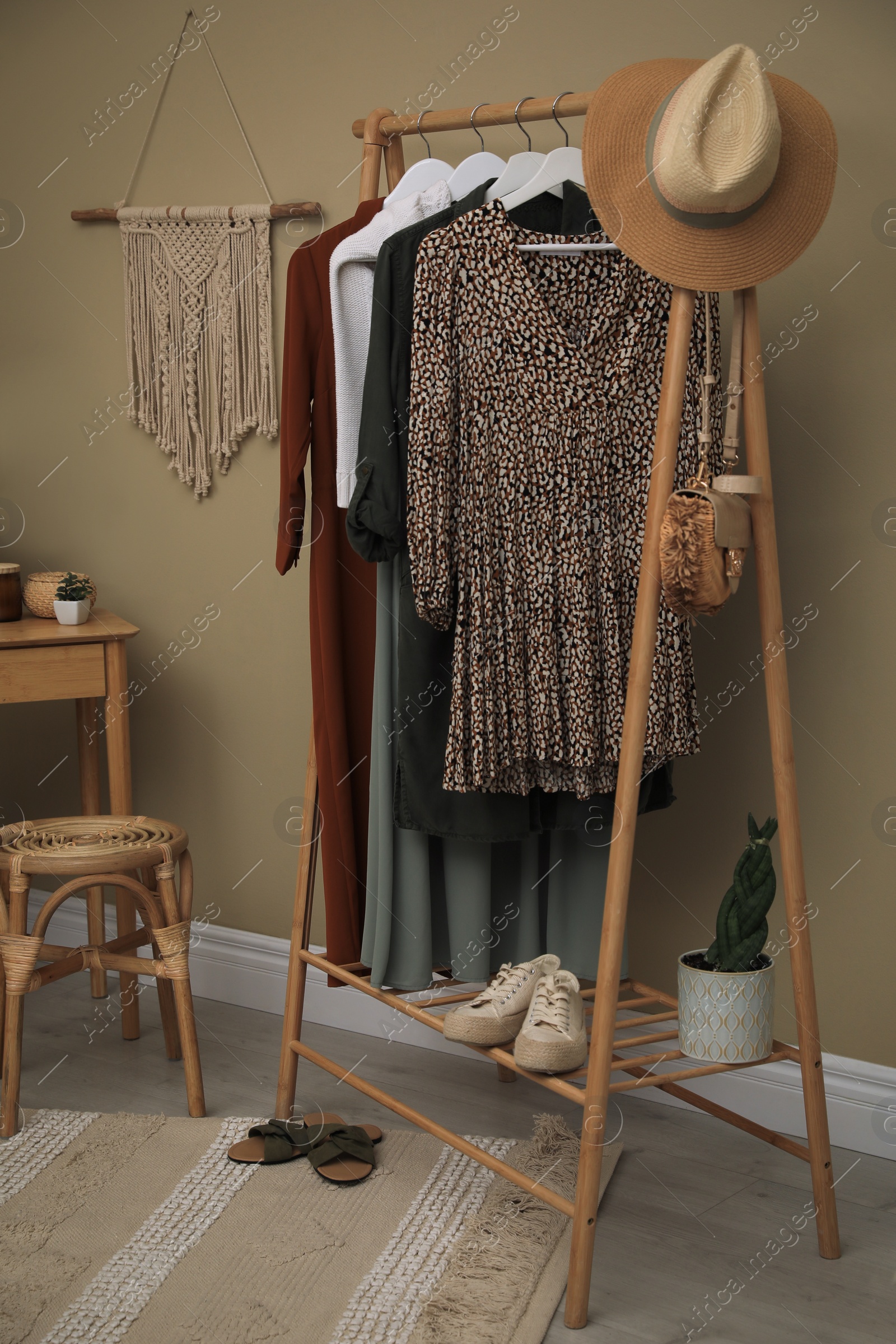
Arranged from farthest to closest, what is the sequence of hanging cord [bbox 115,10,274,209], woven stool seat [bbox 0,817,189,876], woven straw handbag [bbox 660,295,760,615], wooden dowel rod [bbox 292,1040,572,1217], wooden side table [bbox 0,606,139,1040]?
1. hanging cord [bbox 115,10,274,209]
2. wooden side table [bbox 0,606,139,1040]
3. woven stool seat [bbox 0,817,189,876]
4. wooden dowel rod [bbox 292,1040,572,1217]
5. woven straw handbag [bbox 660,295,760,615]

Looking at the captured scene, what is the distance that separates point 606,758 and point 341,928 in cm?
56

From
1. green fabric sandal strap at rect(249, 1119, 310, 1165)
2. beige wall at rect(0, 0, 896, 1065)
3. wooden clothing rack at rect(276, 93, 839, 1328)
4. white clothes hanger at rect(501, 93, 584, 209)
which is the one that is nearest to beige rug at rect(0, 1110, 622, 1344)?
green fabric sandal strap at rect(249, 1119, 310, 1165)

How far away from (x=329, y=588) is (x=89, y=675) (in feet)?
2.08

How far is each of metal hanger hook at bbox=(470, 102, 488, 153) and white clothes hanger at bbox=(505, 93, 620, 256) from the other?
13 centimetres

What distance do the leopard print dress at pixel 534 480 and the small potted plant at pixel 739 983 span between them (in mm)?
215

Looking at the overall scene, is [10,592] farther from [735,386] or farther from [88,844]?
[735,386]

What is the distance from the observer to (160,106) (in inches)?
90.7

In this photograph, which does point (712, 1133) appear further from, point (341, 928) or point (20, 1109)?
point (20, 1109)

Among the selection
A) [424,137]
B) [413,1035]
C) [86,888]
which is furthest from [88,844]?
[424,137]

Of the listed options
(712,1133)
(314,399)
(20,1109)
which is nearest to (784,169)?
(314,399)

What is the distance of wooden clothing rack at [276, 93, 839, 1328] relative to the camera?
132 centimetres

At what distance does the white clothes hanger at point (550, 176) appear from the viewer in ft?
4.93

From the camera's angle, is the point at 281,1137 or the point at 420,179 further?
the point at 281,1137

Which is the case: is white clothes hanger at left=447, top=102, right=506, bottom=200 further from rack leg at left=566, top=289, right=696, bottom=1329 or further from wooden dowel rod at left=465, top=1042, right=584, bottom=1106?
wooden dowel rod at left=465, top=1042, right=584, bottom=1106
